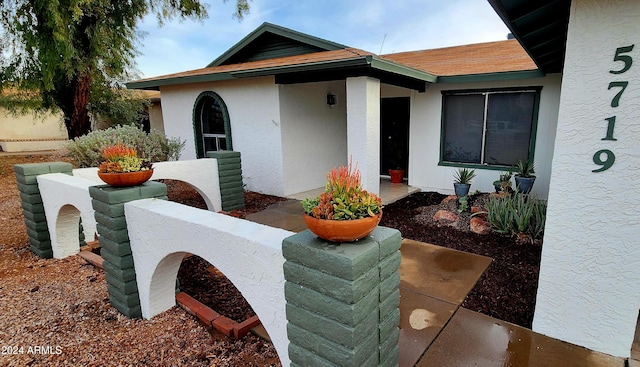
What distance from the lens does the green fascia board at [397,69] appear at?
5.02m

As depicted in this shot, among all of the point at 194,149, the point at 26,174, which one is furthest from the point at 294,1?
the point at 26,174

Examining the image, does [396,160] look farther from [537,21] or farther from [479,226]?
[537,21]

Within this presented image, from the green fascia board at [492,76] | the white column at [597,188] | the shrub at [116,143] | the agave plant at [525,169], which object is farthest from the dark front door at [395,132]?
the white column at [597,188]

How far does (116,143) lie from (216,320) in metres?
5.65

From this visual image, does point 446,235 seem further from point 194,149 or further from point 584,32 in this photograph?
point 194,149

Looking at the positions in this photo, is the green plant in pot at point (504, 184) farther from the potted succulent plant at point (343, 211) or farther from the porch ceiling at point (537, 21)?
the potted succulent plant at point (343, 211)

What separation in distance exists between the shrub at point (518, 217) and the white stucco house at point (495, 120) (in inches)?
83.1

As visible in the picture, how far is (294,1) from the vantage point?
39.3 feet

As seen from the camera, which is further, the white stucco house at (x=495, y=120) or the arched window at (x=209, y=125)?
the arched window at (x=209, y=125)

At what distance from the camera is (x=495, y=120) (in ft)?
22.7

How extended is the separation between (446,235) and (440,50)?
729cm

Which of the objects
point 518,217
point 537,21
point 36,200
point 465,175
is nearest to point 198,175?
point 36,200

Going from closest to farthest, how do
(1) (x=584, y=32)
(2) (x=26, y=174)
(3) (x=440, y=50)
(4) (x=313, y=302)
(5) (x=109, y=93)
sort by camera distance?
(4) (x=313, y=302)
(1) (x=584, y=32)
(2) (x=26, y=174)
(3) (x=440, y=50)
(5) (x=109, y=93)

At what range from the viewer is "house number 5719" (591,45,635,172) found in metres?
2.17
